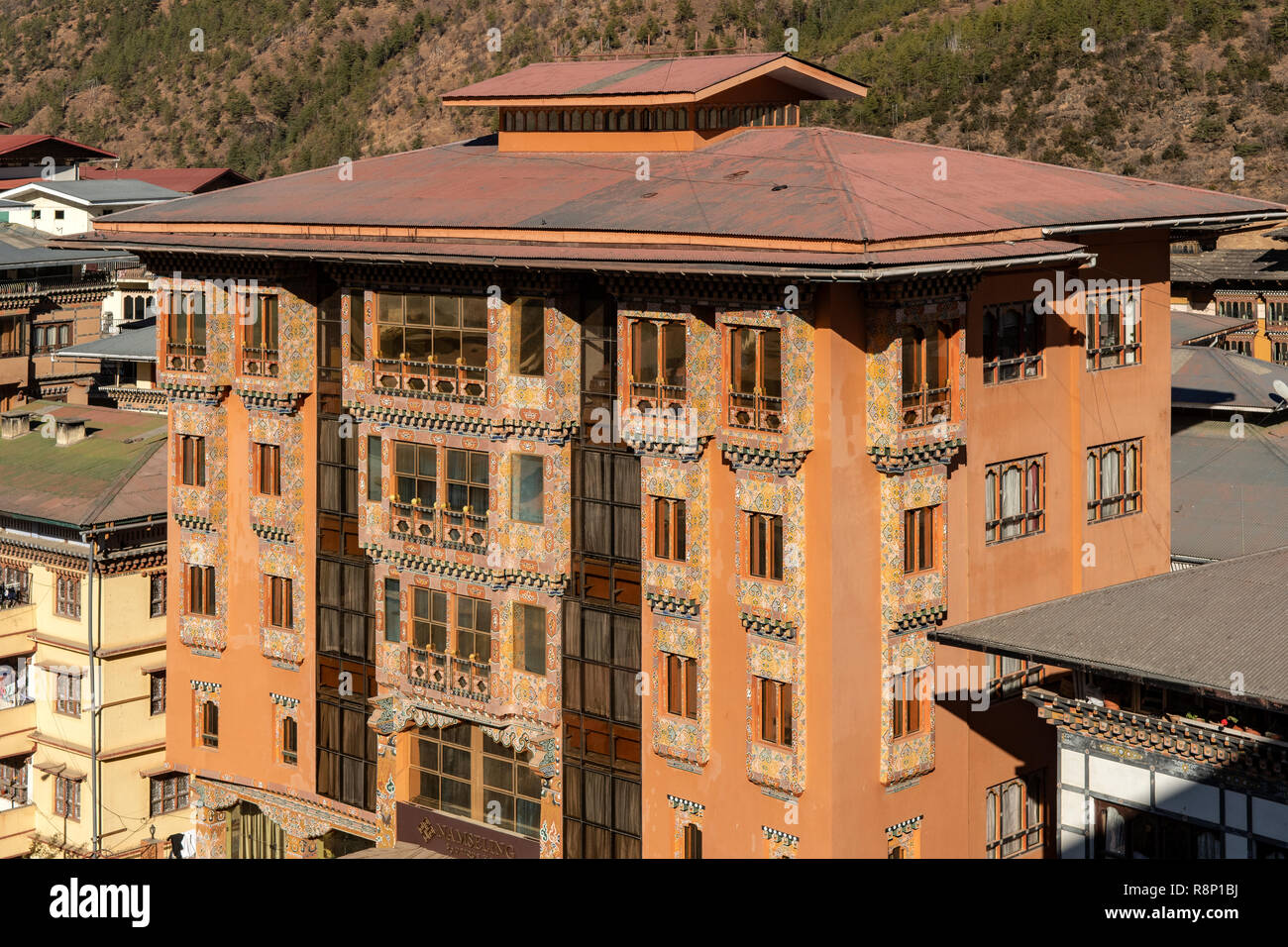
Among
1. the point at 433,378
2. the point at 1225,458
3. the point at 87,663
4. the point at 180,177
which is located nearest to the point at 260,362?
the point at 433,378

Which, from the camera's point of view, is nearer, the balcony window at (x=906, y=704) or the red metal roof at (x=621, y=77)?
the balcony window at (x=906, y=704)

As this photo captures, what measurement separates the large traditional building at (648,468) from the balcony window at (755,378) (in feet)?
0.28

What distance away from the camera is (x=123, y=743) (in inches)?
2349

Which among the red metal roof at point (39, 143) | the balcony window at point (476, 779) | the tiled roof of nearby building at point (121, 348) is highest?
the red metal roof at point (39, 143)

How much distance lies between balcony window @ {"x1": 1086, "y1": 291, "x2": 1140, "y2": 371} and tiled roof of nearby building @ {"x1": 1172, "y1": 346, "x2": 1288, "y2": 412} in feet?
34.6

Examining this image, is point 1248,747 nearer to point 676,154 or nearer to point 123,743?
point 676,154

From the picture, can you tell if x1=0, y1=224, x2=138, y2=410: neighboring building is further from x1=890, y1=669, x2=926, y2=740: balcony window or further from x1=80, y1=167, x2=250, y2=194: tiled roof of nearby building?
x1=80, y1=167, x2=250, y2=194: tiled roof of nearby building

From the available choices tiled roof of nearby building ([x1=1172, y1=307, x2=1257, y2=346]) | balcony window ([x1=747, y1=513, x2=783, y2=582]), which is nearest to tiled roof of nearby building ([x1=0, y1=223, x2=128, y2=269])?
balcony window ([x1=747, y1=513, x2=783, y2=582])

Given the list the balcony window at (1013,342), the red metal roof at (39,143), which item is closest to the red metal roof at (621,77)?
the balcony window at (1013,342)

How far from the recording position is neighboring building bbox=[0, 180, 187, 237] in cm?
11262

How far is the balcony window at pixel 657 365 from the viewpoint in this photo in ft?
144

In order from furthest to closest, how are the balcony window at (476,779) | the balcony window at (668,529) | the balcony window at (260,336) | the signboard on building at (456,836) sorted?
1. the balcony window at (260,336)
2. the signboard on building at (456,836)
3. the balcony window at (476,779)
4. the balcony window at (668,529)

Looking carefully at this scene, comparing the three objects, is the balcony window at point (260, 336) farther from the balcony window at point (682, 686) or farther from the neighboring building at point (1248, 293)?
the neighboring building at point (1248, 293)

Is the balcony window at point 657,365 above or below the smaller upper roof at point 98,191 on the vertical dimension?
below
